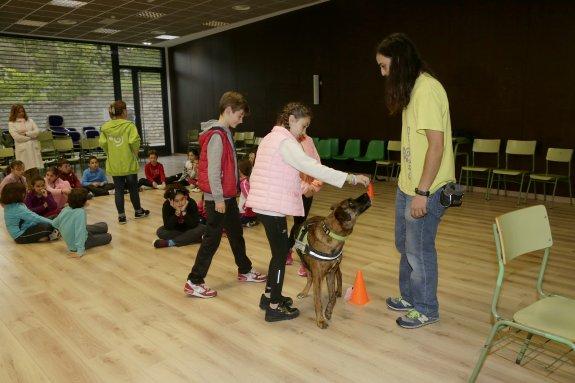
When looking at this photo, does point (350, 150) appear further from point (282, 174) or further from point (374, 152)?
point (282, 174)

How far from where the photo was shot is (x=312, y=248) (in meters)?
2.83

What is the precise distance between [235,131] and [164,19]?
11.5ft

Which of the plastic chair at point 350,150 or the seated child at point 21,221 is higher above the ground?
the plastic chair at point 350,150

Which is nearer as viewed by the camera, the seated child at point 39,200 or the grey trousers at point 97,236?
the grey trousers at point 97,236

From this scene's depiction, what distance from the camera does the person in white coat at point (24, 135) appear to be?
773 centimetres

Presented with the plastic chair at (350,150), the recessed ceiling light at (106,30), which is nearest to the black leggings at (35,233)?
the plastic chair at (350,150)

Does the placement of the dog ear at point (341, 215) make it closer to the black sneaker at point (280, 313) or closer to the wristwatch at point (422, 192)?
the wristwatch at point (422, 192)

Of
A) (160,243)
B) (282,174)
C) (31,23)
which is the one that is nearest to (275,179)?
(282,174)

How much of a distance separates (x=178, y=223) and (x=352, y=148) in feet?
17.8

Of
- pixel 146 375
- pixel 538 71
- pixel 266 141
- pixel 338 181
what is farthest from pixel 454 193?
pixel 538 71

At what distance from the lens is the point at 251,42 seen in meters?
11.9

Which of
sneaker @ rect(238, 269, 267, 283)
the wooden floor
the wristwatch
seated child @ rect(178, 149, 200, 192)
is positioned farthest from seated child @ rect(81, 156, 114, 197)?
the wristwatch

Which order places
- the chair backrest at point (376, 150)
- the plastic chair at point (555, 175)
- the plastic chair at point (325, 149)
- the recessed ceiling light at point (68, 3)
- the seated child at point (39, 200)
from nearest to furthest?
the seated child at point (39, 200)
the plastic chair at point (555, 175)
the chair backrest at point (376, 150)
the recessed ceiling light at point (68, 3)
the plastic chair at point (325, 149)

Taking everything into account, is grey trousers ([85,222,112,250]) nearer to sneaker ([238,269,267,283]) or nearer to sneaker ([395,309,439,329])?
sneaker ([238,269,267,283])
